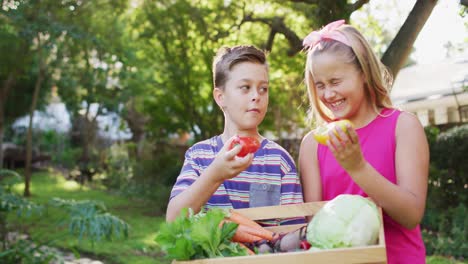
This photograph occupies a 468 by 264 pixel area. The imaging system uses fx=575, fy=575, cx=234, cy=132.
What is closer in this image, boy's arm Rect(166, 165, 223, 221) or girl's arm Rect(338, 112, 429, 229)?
girl's arm Rect(338, 112, 429, 229)

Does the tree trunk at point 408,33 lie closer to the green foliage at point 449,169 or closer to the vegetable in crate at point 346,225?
the green foliage at point 449,169

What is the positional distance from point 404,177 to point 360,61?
0.44 metres

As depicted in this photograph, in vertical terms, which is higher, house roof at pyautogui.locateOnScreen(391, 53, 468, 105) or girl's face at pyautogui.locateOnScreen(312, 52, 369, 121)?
house roof at pyautogui.locateOnScreen(391, 53, 468, 105)

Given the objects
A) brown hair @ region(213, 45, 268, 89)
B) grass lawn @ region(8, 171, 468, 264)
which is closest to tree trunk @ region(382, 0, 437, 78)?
grass lawn @ region(8, 171, 468, 264)

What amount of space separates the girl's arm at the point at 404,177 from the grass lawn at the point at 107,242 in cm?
458

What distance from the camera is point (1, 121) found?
16.0m

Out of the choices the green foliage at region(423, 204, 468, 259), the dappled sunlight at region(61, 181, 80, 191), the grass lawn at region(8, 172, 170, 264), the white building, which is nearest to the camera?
the green foliage at region(423, 204, 468, 259)

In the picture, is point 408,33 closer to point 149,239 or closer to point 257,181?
point 257,181

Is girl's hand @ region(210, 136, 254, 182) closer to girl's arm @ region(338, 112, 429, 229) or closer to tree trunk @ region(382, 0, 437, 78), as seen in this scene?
girl's arm @ region(338, 112, 429, 229)

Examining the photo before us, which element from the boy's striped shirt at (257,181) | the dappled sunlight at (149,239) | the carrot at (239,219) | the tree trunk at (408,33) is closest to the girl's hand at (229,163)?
the carrot at (239,219)

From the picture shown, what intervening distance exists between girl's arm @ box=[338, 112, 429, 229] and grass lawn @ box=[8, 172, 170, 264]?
4.58 meters

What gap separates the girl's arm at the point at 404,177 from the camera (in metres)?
1.73

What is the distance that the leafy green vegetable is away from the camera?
155 centimetres

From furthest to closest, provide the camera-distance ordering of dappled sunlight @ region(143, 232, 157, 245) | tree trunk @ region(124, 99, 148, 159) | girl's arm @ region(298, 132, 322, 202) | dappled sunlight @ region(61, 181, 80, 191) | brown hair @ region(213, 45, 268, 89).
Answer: tree trunk @ region(124, 99, 148, 159)
dappled sunlight @ region(61, 181, 80, 191)
dappled sunlight @ region(143, 232, 157, 245)
brown hair @ region(213, 45, 268, 89)
girl's arm @ region(298, 132, 322, 202)
